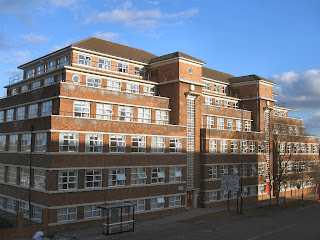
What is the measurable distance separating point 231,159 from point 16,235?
31.4 metres

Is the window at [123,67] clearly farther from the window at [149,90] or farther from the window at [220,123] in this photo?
the window at [220,123]

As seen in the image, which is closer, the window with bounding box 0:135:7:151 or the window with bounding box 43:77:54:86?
the window with bounding box 0:135:7:151

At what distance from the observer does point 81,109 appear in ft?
115

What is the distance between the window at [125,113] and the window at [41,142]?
900cm

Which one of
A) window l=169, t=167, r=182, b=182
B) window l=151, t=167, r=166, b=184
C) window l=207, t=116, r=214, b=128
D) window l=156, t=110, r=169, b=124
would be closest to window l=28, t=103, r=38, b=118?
window l=156, t=110, r=169, b=124

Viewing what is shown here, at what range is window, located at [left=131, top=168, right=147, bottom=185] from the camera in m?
36.2

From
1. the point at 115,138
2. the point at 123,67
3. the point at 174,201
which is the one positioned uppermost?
the point at 123,67

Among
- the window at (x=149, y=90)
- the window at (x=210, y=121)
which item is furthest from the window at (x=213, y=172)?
the window at (x=149, y=90)

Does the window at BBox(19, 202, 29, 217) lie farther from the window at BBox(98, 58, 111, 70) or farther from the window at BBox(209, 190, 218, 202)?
the window at BBox(209, 190, 218, 202)

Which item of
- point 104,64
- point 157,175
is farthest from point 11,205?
point 104,64

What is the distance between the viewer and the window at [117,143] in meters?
34.9

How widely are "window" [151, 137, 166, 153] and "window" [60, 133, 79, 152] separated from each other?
9630 mm

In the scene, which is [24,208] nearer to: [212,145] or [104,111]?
[104,111]

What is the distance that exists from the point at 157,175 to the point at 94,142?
9036 mm
